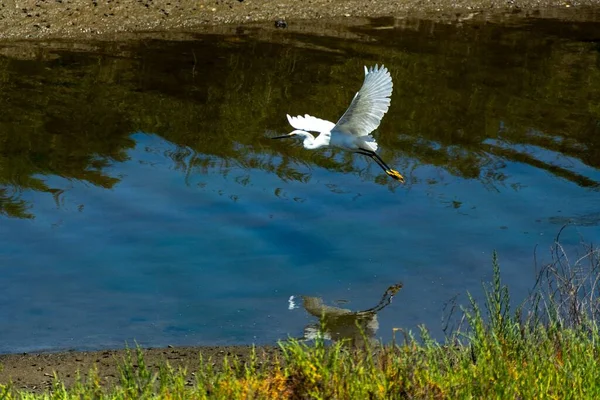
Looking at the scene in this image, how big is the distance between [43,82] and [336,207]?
3.79 meters

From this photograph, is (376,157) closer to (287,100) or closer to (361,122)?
(361,122)

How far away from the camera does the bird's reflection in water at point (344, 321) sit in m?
6.23

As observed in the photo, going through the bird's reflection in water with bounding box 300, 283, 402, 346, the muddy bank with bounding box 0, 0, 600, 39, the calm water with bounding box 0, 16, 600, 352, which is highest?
the muddy bank with bounding box 0, 0, 600, 39

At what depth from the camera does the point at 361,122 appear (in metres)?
7.42

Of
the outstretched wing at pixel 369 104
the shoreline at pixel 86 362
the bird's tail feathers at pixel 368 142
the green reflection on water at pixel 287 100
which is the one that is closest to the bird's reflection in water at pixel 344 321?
the shoreline at pixel 86 362

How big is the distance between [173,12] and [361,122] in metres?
5.58

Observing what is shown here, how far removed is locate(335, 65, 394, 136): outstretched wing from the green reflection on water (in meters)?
1.26

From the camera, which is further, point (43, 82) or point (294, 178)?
point (43, 82)

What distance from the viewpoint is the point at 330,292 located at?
22.0 ft

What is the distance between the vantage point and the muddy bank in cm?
1173

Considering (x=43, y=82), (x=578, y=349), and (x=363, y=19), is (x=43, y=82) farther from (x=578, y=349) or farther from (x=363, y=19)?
(x=578, y=349)

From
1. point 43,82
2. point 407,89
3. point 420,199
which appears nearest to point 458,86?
point 407,89

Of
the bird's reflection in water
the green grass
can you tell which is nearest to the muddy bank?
the bird's reflection in water

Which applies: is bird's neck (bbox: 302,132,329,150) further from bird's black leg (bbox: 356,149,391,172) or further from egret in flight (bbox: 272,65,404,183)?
bird's black leg (bbox: 356,149,391,172)
